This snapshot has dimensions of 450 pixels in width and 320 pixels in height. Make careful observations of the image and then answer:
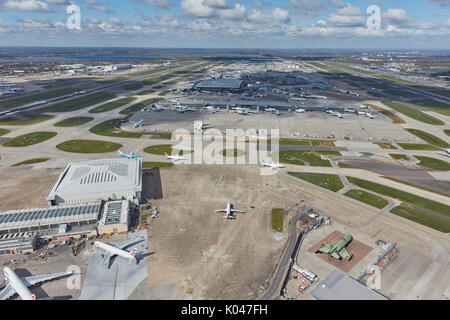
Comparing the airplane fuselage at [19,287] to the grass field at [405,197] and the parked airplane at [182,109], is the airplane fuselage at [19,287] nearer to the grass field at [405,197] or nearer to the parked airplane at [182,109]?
the grass field at [405,197]

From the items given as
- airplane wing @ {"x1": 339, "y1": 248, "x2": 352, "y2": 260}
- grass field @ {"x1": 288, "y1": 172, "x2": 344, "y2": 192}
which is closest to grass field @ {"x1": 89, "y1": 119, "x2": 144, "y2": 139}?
grass field @ {"x1": 288, "y1": 172, "x2": 344, "y2": 192}

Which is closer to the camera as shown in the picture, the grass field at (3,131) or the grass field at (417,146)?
the grass field at (417,146)

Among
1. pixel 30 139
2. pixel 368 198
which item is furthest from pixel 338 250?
pixel 30 139

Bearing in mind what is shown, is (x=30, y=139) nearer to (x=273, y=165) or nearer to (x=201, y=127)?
(x=201, y=127)

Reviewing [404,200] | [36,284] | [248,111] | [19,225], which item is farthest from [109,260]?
[248,111]

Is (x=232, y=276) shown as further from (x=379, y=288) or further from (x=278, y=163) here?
(x=278, y=163)

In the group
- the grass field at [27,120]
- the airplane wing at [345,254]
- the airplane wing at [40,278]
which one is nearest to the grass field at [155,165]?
the airplane wing at [40,278]
